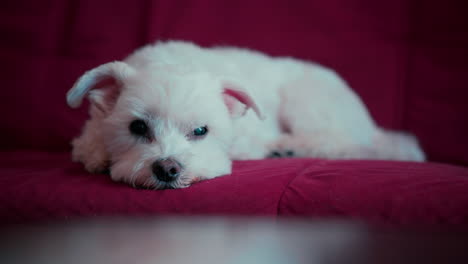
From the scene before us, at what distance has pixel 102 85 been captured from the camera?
2023 millimetres

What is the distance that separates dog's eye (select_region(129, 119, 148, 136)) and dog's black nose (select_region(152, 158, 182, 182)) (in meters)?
0.23

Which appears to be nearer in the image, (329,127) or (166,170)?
(166,170)

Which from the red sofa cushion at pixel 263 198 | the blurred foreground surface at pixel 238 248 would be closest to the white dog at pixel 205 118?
the red sofa cushion at pixel 263 198

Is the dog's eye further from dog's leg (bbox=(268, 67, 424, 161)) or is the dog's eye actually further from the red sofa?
dog's leg (bbox=(268, 67, 424, 161))

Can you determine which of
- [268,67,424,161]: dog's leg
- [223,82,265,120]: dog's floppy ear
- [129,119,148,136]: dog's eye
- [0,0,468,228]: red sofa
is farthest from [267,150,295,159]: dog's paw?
[129,119,148,136]: dog's eye

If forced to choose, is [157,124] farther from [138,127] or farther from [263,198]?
[263,198]

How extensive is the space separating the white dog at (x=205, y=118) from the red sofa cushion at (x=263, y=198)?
122 millimetres

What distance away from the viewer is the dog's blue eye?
73.9 inches

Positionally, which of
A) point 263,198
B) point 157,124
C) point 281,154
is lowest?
point 281,154

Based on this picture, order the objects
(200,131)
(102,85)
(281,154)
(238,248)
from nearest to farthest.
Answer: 1. (238,248)
2. (200,131)
3. (102,85)
4. (281,154)

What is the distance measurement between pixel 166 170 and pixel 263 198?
390mm

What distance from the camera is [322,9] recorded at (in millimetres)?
3127

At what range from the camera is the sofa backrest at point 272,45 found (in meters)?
2.80

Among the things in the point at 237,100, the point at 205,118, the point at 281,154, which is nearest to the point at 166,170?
the point at 205,118
